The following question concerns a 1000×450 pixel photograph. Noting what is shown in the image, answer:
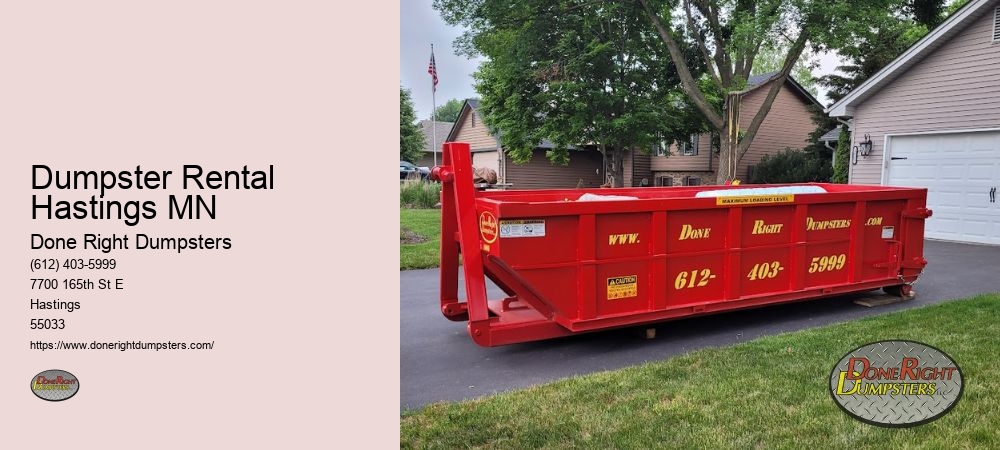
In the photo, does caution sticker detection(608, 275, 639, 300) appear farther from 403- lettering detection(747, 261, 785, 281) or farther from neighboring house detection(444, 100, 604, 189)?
neighboring house detection(444, 100, 604, 189)

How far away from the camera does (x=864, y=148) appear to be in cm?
1464

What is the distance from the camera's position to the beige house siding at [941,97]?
12.4m

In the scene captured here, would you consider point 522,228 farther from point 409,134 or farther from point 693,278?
point 409,134

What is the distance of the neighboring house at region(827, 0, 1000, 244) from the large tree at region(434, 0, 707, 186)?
26.5 ft

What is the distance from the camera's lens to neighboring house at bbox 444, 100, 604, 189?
31.0m

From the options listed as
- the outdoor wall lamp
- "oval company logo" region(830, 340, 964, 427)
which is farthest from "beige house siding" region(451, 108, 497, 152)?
"oval company logo" region(830, 340, 964, 427)

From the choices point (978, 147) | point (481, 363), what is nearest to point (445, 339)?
point (481, 363)

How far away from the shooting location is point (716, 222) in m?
5.78

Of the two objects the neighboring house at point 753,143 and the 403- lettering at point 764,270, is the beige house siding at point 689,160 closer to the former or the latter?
the neighboring house at point 753,143
